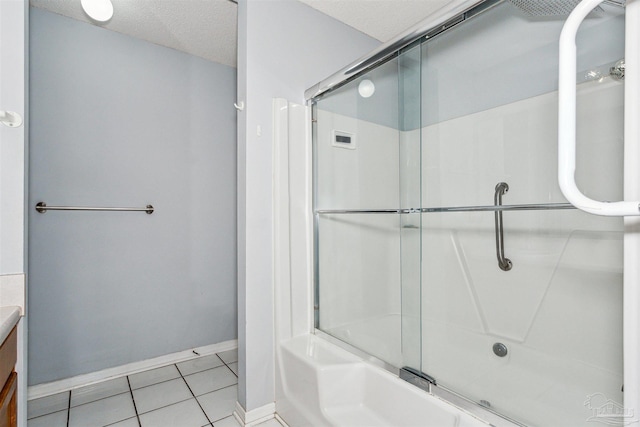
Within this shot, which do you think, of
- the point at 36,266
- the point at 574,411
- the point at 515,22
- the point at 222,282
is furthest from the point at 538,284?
the point at 36,266

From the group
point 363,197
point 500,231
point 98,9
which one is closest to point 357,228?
point 363,197

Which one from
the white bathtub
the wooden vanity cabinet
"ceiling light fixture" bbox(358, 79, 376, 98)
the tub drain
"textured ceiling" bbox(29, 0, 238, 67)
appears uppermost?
"textured ceiling" bbox(29, 0, 238, 67)

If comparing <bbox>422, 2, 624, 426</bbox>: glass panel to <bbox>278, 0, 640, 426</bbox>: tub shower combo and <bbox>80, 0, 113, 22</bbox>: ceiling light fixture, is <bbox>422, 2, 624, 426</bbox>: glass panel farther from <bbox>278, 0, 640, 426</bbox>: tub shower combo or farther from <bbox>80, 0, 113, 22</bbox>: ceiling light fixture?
<bbox>80, 0, 113, 22</bbox>: ceiling light fixture

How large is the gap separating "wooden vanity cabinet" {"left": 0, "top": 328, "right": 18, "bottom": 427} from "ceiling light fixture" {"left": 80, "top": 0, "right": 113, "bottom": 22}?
1.67 meters

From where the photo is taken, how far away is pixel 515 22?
161cm

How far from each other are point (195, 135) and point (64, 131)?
0.76m

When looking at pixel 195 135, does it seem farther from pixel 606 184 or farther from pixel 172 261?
pixel 606 184

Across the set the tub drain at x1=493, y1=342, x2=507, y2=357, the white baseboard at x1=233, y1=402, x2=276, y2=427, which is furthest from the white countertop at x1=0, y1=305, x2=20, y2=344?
the tub drain at x1=493, y1=342, x2=507, y2=357

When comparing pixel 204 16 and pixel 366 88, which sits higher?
pixel 204 16

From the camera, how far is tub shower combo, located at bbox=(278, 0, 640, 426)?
1.28 metres

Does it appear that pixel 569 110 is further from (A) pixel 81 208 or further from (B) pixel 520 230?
(A) pixel 81 208

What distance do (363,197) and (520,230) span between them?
81 cm

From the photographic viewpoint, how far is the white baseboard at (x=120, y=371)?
→ 6.22ft

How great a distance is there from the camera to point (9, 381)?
3.47 feet
